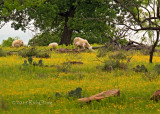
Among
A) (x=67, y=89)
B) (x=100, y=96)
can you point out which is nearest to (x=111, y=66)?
(x=67, y=89)

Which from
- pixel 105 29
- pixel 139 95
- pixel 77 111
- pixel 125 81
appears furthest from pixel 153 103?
pixel 105 29

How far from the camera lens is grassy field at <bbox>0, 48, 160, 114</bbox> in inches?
299

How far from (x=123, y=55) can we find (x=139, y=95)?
35.8 ft

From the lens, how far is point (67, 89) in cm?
1024

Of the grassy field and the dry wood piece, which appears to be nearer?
the grassy field

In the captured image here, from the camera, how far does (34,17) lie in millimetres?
33375

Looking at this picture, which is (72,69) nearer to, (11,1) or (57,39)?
(11,1)

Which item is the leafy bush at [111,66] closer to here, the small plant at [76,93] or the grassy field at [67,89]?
the grassy field at [67,89]

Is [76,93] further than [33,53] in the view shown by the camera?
No

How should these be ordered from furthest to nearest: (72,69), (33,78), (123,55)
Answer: (123,55)
(72,69)
(33,78)

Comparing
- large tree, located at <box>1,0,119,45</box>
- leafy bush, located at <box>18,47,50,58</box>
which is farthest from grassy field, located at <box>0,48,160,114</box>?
large tree, located at <box>1,0,119,45</box>

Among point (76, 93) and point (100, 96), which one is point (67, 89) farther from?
point (100, 96)

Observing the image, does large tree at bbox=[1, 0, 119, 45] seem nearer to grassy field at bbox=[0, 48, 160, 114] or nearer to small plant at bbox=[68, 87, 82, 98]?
grassy field at bbox=[0, 48, 160, 114]

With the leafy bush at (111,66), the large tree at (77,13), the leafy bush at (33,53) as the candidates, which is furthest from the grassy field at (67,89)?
the large tree at (77,13)
